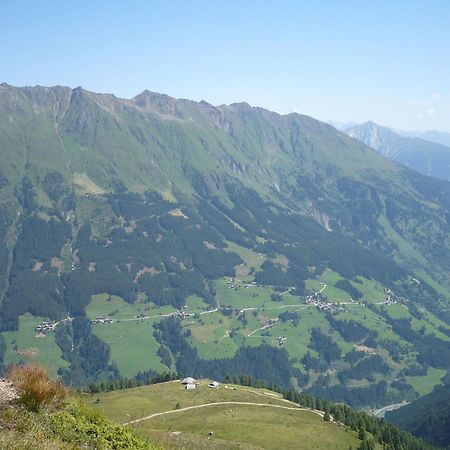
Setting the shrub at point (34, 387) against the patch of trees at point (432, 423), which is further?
the patch of trees at point (432, 423)

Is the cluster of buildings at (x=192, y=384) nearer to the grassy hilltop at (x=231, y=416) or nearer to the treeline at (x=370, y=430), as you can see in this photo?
the grassy hilltop at (x=231, y=416)

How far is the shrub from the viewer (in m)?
18.8

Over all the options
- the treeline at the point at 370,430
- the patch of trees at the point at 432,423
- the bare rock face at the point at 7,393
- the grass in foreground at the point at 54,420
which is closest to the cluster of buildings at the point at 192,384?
the treeline at the point at 370,430

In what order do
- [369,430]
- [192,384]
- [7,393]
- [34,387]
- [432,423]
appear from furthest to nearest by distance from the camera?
[432,423], [192,384], [369,430], [7,393], [34,387]

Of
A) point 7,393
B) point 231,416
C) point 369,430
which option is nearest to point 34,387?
point 7,393

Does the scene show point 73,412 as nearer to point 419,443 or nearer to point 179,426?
point 179,426

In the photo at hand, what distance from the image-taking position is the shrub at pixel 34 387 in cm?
1881

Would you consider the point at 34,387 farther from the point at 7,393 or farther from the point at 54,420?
the point at 7,393

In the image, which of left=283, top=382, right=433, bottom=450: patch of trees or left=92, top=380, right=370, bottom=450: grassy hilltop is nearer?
left=92, top=380, right=370, bottom=450: grassy hilltop

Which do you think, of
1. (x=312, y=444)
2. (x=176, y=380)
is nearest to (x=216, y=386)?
(x=176, y=380)

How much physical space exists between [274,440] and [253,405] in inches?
821

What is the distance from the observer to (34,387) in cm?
1875

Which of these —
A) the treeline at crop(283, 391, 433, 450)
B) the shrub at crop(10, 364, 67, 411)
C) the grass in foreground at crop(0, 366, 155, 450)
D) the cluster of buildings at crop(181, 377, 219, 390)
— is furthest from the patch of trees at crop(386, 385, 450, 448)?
the shrub at crop(10, 364, 67, 411)

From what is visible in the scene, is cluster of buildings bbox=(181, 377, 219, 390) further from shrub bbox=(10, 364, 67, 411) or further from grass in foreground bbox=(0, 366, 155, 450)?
shrub bbox=(10, 364, 67, 411)
